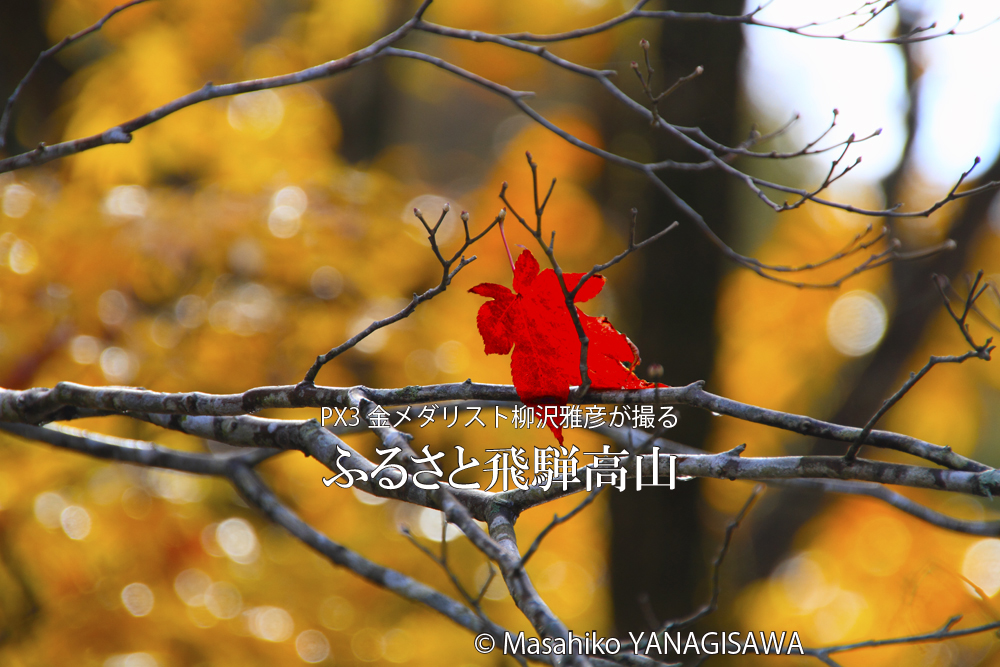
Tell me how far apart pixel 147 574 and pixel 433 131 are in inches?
284

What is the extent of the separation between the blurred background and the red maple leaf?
139 centimetres

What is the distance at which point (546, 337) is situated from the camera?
0.99 m


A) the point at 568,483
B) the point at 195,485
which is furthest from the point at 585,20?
the point at 568,483

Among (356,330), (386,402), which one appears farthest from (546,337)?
(356,330)

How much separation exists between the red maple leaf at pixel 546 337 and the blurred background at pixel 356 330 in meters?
1.39

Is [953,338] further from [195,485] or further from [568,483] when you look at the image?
[195,485]

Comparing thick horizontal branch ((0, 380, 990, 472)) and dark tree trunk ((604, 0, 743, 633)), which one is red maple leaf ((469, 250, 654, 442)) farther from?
dark tree trunk ((604, 0, 743, 633))

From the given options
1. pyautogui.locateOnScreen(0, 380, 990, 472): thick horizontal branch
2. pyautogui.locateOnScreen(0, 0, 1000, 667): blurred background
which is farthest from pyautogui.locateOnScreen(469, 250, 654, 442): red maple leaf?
pyautogui.locateOnScreen(0, 0, 1000, 667): blurred background

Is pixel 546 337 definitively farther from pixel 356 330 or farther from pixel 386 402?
pixel 356 330

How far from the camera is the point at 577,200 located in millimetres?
4430

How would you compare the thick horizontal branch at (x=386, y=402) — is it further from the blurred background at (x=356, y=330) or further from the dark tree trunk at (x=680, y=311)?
the dark tree trunk at (x=680, y=311)

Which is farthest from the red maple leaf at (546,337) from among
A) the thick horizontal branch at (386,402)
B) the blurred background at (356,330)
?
the blurred background at (356,330)

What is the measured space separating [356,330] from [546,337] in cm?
203

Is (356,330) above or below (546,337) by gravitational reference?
above
